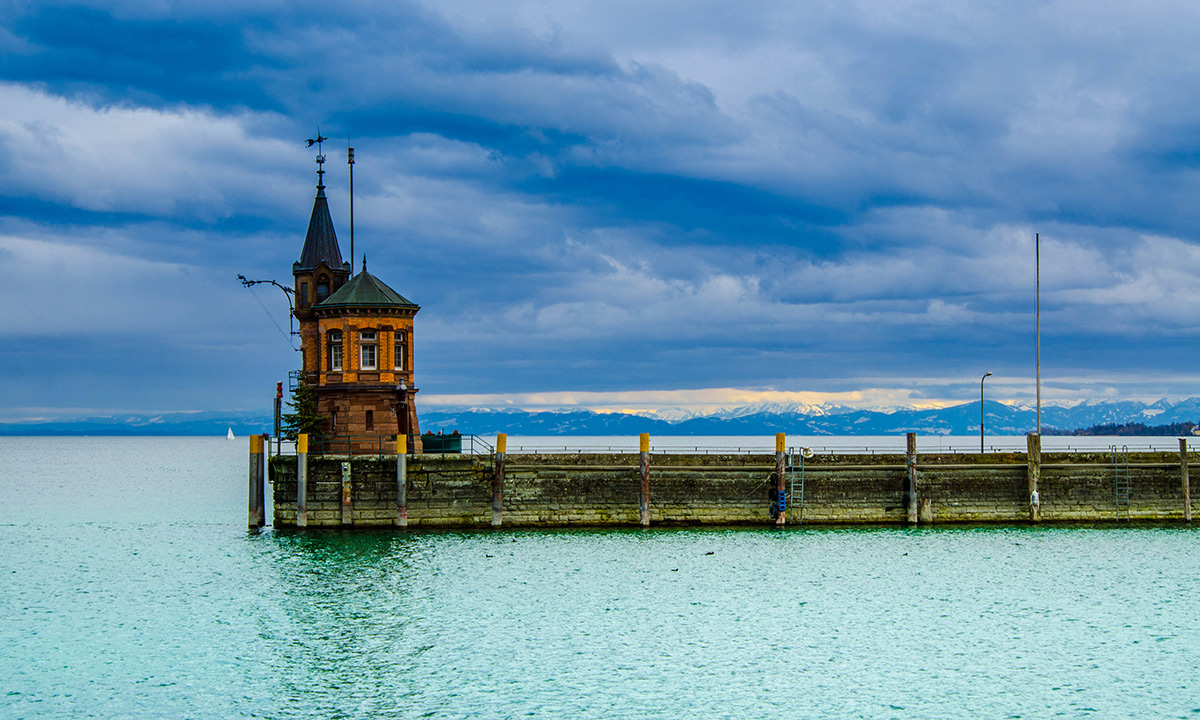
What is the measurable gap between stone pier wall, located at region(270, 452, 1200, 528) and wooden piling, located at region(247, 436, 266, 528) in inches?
62.2

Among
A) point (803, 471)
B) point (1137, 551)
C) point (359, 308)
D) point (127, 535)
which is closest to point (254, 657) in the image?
point (359, 308)

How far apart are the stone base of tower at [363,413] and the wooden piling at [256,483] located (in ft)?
12.3

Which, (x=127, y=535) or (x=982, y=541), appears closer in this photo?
(x=982, y=541)

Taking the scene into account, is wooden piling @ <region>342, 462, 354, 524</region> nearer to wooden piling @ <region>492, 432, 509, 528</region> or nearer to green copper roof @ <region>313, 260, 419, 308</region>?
wooden piling @ <region>492, 432, 509, 528</region>

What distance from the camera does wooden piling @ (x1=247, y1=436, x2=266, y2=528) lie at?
46719 mm

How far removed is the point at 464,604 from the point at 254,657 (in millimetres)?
8095

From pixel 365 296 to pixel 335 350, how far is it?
311 cm

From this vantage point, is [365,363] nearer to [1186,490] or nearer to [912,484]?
[912,484]

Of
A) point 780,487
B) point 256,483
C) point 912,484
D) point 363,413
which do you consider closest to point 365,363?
point 363,413

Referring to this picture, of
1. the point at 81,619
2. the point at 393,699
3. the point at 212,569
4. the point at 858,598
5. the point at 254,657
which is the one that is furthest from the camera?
the point at 212,569

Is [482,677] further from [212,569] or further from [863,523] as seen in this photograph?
[863,523]

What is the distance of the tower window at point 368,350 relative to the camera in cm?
5022

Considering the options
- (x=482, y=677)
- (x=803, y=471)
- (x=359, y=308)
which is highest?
(x=359, y=308)

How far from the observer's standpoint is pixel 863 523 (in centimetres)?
4834
